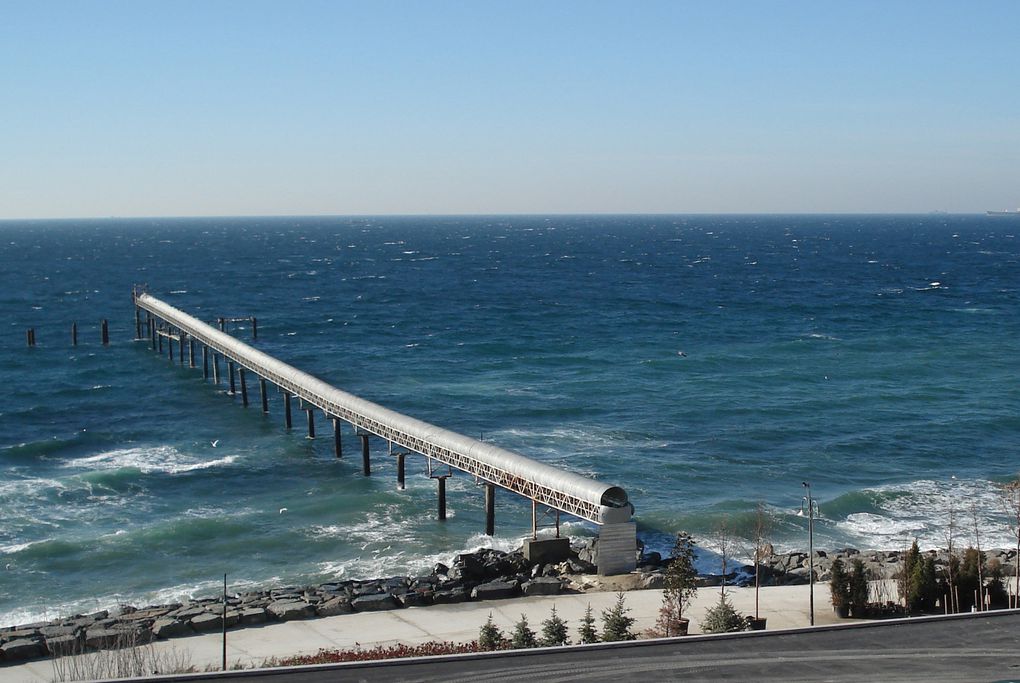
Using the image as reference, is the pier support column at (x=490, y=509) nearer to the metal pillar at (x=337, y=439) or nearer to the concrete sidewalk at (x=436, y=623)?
the concrete sidewalk at (x=436, y=623)

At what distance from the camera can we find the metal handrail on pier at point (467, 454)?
42.9m

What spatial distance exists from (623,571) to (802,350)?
60501 millimetres

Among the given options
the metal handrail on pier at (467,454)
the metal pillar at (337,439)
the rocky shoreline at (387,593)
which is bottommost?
the rocky shoreline at (387,593)

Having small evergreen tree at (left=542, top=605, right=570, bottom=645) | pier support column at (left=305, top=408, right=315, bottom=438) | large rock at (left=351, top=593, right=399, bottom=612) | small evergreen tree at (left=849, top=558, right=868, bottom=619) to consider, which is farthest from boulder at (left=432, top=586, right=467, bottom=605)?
pier support column at (left=305, top=408, right=315, bottom=438)

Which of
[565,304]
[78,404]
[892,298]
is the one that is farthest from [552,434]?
[892,298]

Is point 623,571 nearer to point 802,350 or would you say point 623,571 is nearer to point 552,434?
point 552,434

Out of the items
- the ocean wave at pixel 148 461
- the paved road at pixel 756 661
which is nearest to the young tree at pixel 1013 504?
the paved road at pixel 756 661

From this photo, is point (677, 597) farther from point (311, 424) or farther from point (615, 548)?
point (311, 424)

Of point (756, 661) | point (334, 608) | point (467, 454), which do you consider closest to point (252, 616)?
point (334, 608)

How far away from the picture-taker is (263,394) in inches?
3004

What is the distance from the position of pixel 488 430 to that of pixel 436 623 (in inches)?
1241

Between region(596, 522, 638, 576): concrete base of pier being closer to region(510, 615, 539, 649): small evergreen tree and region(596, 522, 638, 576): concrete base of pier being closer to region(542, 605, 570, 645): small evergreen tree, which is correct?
region(542, 605, 570, 645): small evergreen tree

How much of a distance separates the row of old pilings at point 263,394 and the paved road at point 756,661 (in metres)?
19.9

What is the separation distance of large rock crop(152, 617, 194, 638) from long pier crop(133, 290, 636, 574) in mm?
14058
